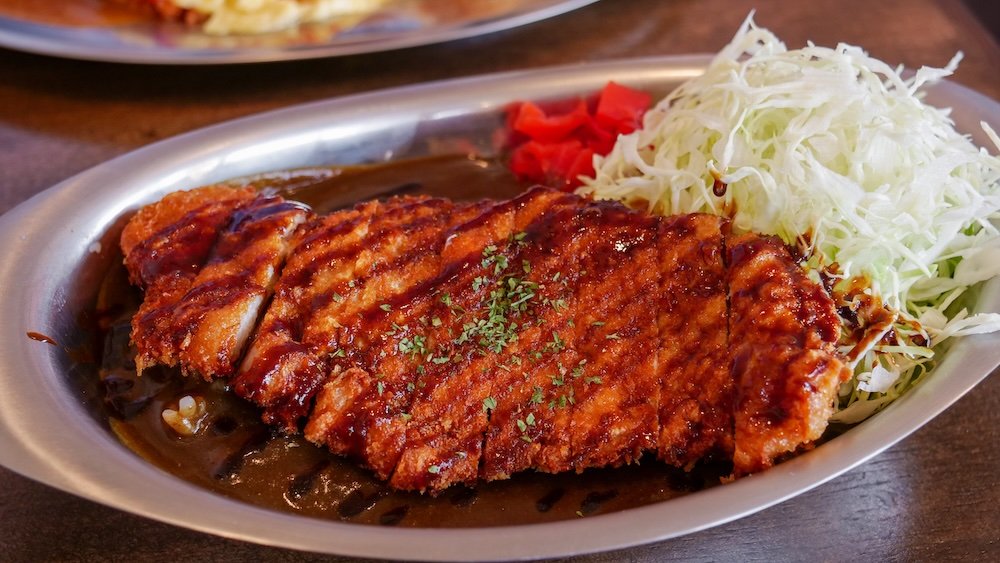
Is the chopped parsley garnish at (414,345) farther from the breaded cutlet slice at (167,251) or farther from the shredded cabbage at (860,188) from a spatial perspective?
the shredded cabbage at (860,188)

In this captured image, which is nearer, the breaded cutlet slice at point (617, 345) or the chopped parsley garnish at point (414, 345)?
the breaded cutlet slice at point (617, 345)

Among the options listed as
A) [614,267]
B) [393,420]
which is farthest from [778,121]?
[393,420]

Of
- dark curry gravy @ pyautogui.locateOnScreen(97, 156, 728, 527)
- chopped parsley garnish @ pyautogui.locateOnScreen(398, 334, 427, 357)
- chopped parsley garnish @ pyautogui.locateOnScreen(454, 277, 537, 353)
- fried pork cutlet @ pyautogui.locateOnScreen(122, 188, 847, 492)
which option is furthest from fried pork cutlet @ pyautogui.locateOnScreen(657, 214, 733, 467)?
chopped parsley garnish @ pyautogui.locateOnScreen(398, 334, 427, 357)

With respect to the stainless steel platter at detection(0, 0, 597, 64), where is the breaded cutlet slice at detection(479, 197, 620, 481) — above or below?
below

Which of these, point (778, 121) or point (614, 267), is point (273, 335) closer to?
point (614, 267)

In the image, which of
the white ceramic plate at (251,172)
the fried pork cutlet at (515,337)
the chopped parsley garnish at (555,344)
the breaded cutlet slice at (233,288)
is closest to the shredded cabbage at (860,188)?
the white ceramic plate at (251,172)

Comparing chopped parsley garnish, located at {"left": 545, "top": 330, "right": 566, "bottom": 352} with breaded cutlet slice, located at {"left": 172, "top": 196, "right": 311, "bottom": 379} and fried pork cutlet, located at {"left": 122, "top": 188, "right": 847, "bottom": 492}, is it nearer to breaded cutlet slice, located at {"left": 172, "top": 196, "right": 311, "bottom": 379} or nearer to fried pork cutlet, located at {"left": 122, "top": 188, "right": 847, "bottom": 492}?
fried pork cutlet, located at {"left": 122, "top": 188, "right": 847, "bottom": 492}

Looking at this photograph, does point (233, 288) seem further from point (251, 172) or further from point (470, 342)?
Answer: point (251, 172)
